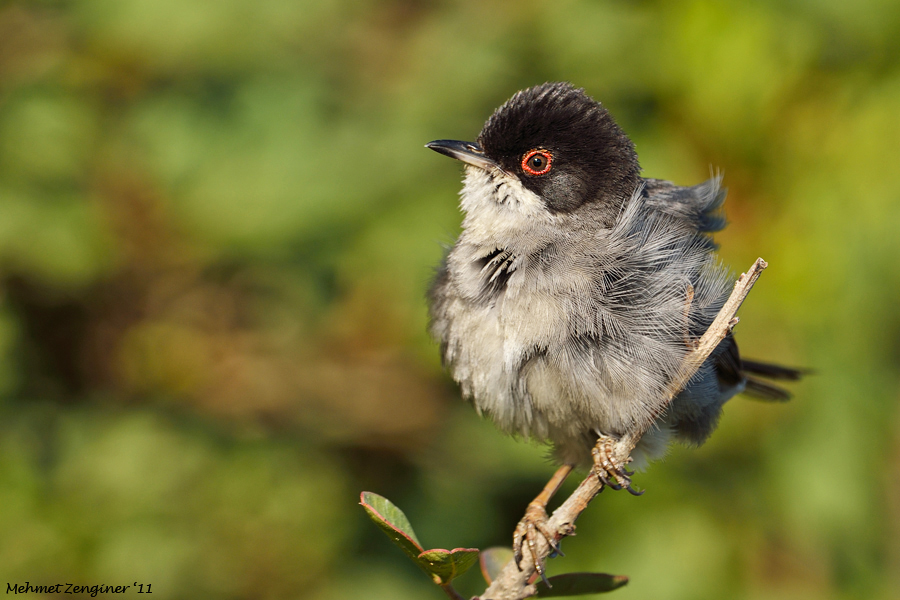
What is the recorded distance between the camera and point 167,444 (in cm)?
375

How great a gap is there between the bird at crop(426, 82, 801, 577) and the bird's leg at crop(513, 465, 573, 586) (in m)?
0.01

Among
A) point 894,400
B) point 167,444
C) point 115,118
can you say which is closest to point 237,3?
point 115,118

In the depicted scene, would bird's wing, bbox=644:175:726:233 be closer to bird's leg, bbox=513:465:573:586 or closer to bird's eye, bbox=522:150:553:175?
bird's eye, bbox=522:150:553:175

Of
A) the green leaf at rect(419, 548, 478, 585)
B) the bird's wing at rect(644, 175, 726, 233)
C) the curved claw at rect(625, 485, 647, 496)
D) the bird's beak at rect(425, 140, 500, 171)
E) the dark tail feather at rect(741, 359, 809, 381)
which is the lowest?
the green leaf at rect(419, 548, 478, 585)

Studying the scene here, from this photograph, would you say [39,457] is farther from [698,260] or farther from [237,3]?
[698,260]

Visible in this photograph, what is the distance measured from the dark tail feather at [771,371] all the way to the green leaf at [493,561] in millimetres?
1462

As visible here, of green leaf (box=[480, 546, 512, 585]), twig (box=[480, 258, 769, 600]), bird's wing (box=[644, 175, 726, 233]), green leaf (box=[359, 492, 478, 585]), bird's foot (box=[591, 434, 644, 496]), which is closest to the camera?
green leaf (box=[359, 492, 478, 585])

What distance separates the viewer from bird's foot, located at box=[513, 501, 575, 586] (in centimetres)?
262

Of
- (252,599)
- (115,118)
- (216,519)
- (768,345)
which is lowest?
(252,599)

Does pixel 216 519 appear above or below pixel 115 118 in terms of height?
below

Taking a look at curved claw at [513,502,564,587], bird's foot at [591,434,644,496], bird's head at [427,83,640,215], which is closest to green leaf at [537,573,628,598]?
curved claw at [513,502,564,587]

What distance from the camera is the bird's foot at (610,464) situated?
2.72 m

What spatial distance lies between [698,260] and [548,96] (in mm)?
824

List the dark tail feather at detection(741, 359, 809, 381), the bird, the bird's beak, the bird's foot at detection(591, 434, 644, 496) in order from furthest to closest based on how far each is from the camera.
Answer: the dark tail feather at detection(741, 359, 809, 381) → the bird's beak → the bird's foot at detection(591, 434, 644, 496) → the bird
